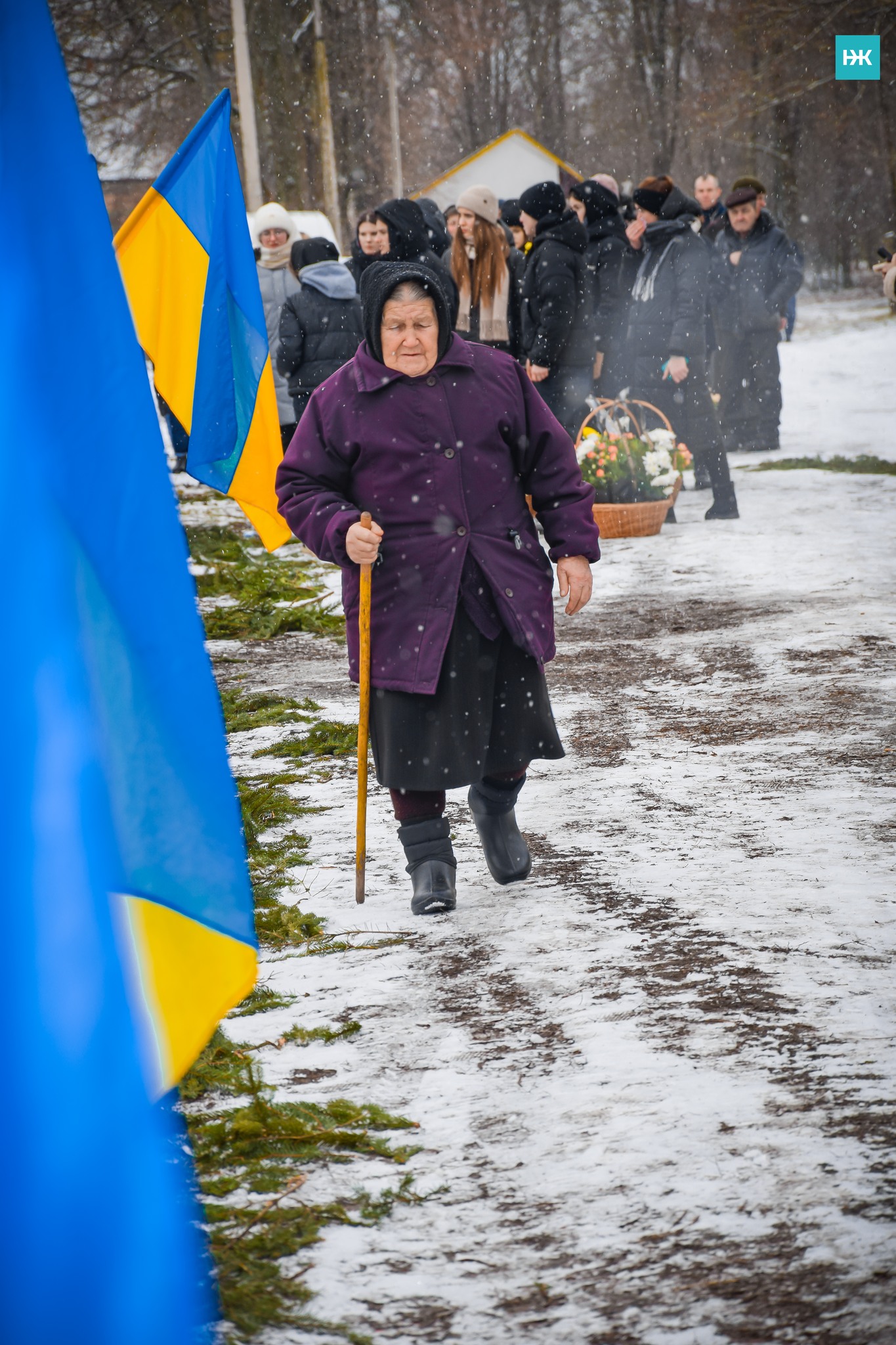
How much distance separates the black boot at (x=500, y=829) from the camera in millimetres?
3527

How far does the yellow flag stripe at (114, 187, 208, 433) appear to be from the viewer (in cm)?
614

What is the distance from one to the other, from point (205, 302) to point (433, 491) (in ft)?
10.7

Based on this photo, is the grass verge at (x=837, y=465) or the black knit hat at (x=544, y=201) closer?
the black knit hat at (x=544, y=201)

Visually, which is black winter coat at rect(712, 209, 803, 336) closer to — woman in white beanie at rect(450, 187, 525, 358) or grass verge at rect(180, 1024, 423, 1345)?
woman in white beanie at rect(450, 187, 525, 358)

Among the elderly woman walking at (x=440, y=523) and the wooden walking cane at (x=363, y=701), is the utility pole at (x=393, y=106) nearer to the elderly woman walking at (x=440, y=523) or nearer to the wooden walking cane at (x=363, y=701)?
the elderly woman walking at (x=440, y=523)

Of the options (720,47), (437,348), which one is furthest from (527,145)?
(437,348)

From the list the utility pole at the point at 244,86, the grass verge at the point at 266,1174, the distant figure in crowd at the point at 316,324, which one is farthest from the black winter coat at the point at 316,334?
the utility pole at the point at 244,86

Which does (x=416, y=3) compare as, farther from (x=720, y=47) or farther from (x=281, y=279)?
(x=281, y=279)

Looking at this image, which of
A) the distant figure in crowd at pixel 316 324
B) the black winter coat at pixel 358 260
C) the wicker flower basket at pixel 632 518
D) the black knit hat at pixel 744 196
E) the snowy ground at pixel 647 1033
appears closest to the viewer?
the snowy ground at pixel 647 1033

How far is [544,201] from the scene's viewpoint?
8336 millimetres

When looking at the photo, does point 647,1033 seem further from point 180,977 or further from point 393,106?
point 393,106

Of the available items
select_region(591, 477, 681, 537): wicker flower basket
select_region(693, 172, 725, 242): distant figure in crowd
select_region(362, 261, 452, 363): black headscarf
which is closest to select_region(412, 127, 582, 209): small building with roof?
select_region(693, 172, 725, 242): distant figure in crowd

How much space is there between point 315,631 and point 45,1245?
5.76 m
